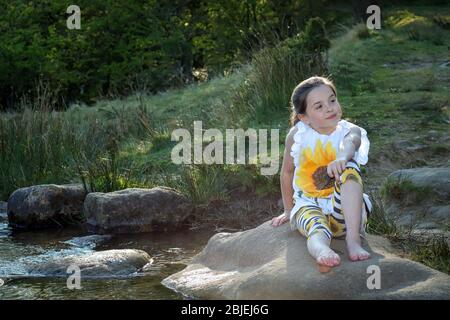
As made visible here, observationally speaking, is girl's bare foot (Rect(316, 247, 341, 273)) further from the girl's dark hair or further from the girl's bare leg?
the girl's dark hair

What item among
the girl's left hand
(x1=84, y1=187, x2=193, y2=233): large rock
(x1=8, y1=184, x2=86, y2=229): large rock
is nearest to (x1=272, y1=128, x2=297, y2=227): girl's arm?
the girl's left hand

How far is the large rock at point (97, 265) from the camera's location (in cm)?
603

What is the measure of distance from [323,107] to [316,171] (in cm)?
40

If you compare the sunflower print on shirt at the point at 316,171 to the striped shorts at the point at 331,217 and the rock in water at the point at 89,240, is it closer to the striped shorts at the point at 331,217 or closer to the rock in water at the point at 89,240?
the striped shorts at the point at 331,217

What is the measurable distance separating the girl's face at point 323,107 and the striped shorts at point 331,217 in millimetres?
325

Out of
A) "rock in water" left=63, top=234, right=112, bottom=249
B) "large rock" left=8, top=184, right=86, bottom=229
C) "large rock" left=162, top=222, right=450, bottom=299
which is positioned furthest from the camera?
"large rock" left=8, top=184, right=86, bottom=229

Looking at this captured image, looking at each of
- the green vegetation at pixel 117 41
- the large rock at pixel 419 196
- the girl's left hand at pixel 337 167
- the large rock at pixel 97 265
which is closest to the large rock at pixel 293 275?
the girl's left hand at pixel 337 167

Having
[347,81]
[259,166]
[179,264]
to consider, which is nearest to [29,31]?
[347,81]

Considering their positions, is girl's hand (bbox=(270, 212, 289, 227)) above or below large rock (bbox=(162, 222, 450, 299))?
above

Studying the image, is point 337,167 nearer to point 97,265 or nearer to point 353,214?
point 353,214

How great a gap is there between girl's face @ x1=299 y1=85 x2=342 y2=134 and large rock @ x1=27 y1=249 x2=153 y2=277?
1.97 meters

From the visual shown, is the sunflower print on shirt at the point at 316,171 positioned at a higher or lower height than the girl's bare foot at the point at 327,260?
higher

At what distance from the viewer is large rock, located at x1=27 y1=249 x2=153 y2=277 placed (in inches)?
237

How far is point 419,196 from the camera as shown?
6996 mm
